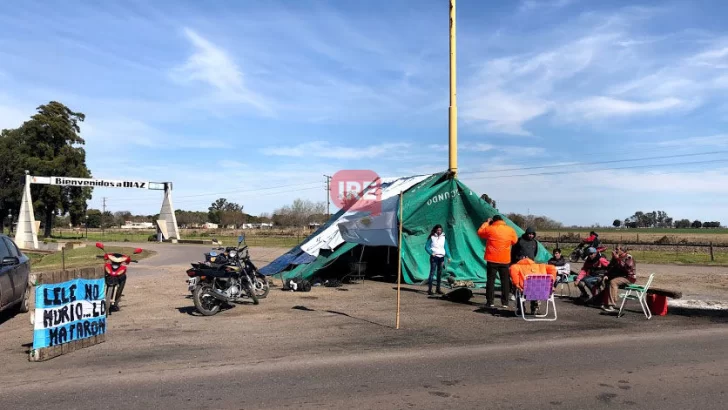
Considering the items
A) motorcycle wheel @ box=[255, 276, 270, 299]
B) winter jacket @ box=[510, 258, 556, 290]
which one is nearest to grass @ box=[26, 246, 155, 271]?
motorcycle wheel @ box=[255, 276, 270, 299]

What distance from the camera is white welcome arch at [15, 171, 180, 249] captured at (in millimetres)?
35781

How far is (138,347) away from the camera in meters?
7.77

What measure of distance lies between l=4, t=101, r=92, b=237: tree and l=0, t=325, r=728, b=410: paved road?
2070 inches

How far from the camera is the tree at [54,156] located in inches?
2013

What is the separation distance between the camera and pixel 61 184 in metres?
39.0

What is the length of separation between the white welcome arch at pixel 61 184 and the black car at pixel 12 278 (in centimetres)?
2853

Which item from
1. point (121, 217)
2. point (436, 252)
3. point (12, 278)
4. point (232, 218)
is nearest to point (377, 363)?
point (436, 252)

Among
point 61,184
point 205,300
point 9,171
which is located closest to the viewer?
point 205,300

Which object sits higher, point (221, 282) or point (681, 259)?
point (221, 282)

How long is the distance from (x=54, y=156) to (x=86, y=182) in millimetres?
17399

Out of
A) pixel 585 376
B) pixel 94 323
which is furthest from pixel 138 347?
pixel 585 376

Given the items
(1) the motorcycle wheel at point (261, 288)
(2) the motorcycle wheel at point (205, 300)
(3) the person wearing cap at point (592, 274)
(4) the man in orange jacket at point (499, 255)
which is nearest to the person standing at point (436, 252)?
(4) the man in orange jacket at point (499, 255)

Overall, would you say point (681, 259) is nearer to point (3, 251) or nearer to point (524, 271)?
point (524, 271)

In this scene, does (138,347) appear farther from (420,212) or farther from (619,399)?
(420,212)
